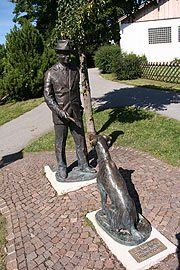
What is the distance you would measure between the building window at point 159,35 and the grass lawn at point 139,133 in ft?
47.6

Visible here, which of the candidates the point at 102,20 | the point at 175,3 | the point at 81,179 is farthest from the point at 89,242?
the point at 175,3

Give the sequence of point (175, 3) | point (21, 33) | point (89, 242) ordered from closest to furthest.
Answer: point (89, 242)
point (21, 33)
point (175, 3)

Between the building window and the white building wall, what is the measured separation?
263 millimetres

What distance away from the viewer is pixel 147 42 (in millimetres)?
22234

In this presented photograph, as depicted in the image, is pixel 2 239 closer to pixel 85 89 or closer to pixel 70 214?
pixel 70 214

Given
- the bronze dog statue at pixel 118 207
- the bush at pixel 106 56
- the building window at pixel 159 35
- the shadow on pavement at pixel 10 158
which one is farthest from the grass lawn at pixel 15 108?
the building window at pixel 159 35

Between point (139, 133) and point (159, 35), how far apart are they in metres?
17.5

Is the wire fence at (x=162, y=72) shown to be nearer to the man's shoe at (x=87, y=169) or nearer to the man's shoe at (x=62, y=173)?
the man's shoe at (x=87, y=169)

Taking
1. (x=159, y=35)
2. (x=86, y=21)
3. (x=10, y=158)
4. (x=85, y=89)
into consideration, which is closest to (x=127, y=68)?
(x=159, y=35)

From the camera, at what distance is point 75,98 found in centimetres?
454

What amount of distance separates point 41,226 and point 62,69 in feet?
8.55

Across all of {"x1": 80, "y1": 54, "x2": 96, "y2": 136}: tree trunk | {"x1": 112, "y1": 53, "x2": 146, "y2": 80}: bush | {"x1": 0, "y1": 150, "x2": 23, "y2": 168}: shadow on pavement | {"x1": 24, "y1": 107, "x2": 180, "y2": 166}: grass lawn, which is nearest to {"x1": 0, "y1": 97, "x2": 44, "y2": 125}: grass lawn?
{"x1": 24, "y1": 107, "x2": 180, "y2": 166}: grass lawn

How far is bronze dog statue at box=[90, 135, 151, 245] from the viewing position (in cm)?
311

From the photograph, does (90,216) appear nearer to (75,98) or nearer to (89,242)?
(89,242)
